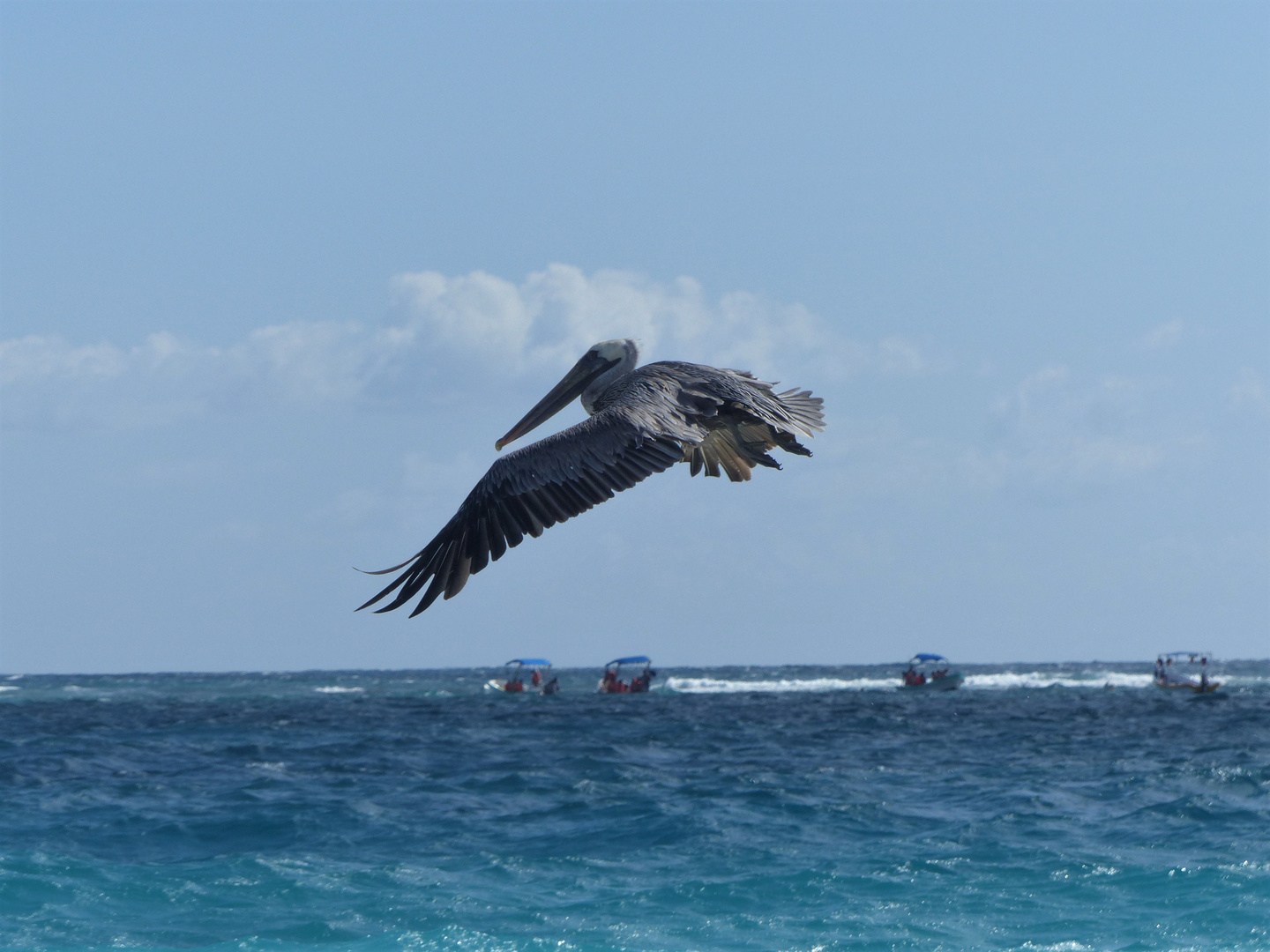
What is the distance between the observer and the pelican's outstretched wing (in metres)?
6.77

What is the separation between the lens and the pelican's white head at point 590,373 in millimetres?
8398

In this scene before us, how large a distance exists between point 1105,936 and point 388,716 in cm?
3277

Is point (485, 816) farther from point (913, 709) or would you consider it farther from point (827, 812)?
point (913, 709)

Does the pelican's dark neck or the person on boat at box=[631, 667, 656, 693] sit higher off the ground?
the pelican's dark neck

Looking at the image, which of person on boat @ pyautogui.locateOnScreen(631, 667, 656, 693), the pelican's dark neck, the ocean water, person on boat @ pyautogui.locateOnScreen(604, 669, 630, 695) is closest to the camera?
the pelican's dark neck

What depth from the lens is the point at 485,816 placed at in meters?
19.7

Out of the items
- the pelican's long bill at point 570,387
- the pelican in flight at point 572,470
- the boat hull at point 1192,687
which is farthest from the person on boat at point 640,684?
the pelican in flight at point 572,470

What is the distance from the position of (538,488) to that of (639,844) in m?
11.7

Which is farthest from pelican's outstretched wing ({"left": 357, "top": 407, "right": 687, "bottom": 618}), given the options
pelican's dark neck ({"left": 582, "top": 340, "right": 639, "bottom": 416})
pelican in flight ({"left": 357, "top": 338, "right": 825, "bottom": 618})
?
pelican's dark neck ({"left": 582, "top": 340, "right": 639, "bottom": 416})

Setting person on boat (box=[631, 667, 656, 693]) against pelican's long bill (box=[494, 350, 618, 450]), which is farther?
person on boat (box=[631, 667, 656, 693])

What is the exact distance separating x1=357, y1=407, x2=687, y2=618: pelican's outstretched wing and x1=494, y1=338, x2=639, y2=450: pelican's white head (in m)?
1.40

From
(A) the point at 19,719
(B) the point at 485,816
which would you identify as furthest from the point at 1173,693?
(B) the point at 485,816

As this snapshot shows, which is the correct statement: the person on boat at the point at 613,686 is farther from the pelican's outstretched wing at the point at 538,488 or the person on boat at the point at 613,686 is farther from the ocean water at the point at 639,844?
the pelican's outstretched wing at the point at 538,488

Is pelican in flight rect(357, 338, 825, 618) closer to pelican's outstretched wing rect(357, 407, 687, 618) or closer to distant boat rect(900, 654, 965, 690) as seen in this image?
pelican's outstretched wing rect(357, 407, 687, 618)
